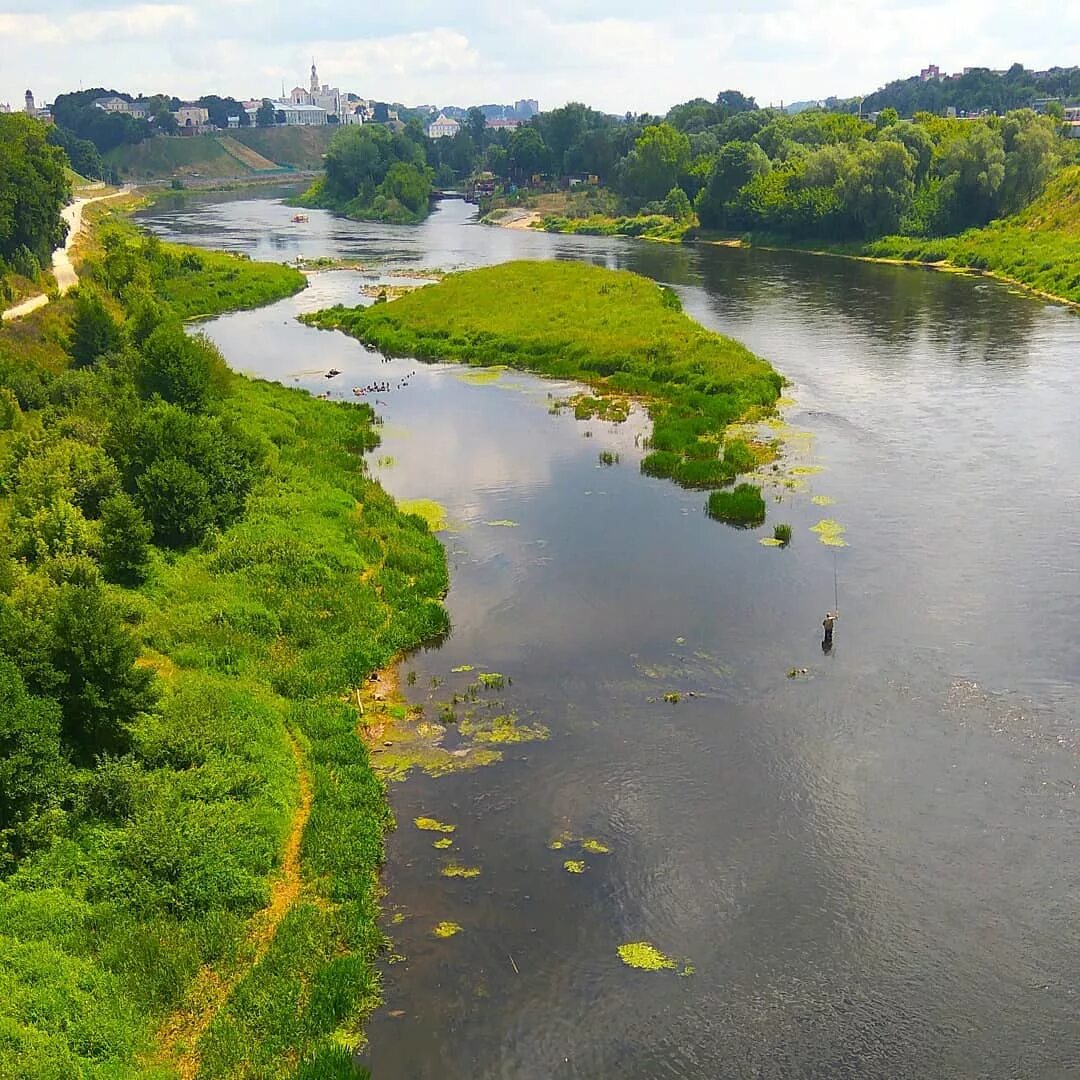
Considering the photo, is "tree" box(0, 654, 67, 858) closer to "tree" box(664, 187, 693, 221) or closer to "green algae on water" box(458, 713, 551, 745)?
"green algae on water" box(458, 713, 551, 745)

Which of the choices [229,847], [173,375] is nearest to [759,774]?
[229,847]

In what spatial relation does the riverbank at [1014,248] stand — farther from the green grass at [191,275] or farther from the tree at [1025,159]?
the green grass at [191,275]

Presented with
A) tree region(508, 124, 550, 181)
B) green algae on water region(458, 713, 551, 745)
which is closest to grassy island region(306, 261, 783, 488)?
green algae on water region(458, 713, 551, 745)

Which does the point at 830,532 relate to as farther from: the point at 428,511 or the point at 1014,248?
the point at 1014,248

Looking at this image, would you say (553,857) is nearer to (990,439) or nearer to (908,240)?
(990,439)

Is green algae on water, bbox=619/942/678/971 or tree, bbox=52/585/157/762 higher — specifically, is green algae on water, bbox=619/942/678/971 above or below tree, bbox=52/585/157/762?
below
